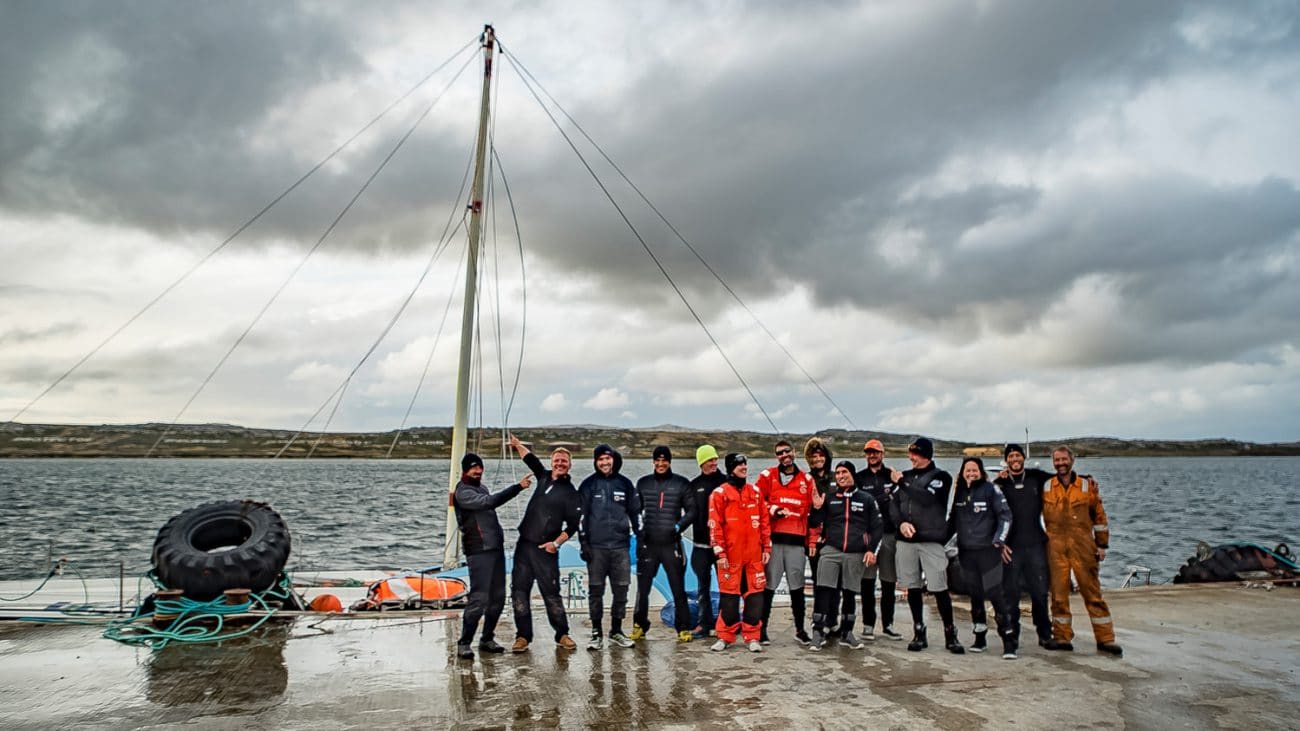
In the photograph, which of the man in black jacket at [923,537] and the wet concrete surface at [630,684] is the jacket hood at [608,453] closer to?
the wet concrete surface at [630,684]

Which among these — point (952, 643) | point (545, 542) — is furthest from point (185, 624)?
point (952, 643)

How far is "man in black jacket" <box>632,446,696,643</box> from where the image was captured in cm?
818

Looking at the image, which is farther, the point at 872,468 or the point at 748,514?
the point at 872,468

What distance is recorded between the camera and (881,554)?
834 centimetres

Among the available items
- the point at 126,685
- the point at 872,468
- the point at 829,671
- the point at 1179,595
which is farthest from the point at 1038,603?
the point at 126,685

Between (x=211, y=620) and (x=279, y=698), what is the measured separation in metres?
2.93

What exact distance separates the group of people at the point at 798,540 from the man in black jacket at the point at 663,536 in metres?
0.01

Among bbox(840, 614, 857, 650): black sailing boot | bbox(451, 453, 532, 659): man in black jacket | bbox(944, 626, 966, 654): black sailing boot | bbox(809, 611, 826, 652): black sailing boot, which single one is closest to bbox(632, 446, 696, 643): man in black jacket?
bbox(809, 611, 826, 652): black sailing boot

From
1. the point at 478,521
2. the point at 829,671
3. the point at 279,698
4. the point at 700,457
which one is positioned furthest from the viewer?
the point at 700,457

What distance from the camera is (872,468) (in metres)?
8.71

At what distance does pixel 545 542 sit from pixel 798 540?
8.29ft

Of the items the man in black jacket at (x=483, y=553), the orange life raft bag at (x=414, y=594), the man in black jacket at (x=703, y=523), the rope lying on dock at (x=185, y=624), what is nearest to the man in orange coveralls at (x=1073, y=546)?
the man in black jacket at (x=703, y=523)

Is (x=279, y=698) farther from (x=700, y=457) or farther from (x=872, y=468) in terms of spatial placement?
(x=872, y=468)

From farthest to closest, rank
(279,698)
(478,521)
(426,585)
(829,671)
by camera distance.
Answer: (426,585) → (478,521) → (829,671) → (279,698)
